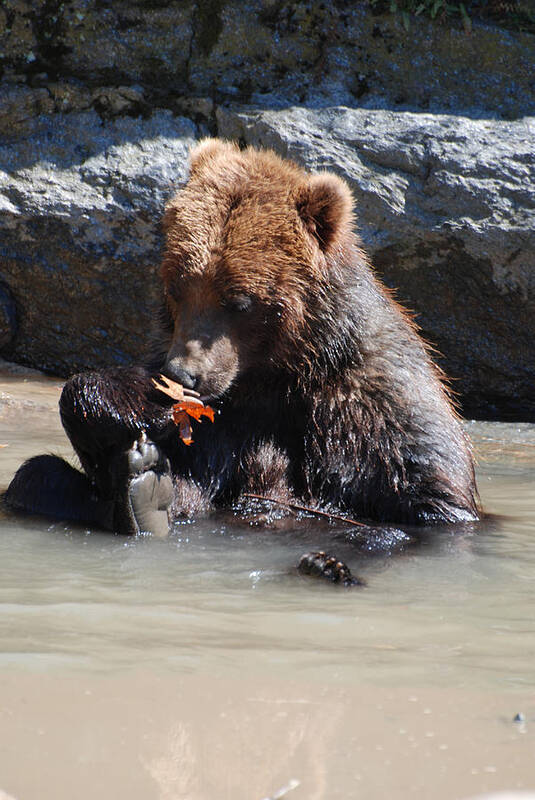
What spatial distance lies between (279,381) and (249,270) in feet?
2.02

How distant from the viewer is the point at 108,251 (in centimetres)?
813

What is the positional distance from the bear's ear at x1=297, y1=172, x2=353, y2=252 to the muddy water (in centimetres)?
156

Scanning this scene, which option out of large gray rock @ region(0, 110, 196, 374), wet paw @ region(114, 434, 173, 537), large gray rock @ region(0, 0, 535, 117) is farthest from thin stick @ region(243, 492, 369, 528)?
large gray rock @ region(0, 0, 535, 117)

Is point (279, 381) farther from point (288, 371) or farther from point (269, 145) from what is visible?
point (269, 145)

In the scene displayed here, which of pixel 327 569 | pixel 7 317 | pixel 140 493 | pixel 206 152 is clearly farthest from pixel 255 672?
pixel 7 317

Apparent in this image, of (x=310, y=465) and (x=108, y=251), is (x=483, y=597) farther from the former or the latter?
(x=108, y=251)

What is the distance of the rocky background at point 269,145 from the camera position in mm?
7840

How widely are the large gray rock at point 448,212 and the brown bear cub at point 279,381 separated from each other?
2910 mm

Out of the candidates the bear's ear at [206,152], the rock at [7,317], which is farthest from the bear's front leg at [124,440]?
the rock at [7,317]

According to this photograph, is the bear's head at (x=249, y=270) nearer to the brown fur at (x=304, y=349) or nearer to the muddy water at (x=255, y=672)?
the brown fur at (x=304, y=349)

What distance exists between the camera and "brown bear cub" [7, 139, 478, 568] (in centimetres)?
462

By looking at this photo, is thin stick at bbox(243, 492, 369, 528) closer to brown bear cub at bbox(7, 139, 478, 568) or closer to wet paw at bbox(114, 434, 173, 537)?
brown bear cub at bbox(7, 139, 478, 568)

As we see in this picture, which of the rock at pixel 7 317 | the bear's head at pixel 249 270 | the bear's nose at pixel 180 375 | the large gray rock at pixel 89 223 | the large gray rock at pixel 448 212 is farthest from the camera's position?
the rock at pixel 7 317

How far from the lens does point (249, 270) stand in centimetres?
463
